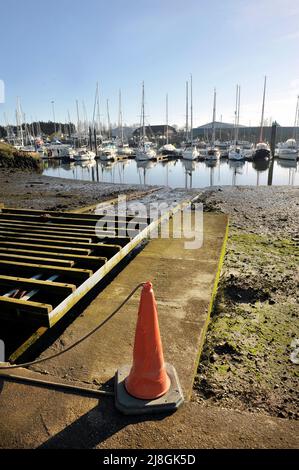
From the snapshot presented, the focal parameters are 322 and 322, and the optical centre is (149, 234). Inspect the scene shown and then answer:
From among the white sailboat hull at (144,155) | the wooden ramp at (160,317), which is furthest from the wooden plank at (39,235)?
the white sailboat hull at (144,155)

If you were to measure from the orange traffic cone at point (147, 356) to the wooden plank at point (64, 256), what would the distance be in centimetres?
223

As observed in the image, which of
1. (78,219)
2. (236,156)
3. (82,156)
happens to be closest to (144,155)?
(82,156)

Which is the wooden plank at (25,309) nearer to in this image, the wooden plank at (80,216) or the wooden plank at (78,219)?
the wooden plank at (78,219)

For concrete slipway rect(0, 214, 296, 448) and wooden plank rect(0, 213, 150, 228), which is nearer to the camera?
concrete slipway rect(0, 214, 296, 448)

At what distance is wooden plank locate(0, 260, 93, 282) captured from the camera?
4.16 metres

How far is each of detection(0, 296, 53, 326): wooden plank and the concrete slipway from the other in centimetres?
29

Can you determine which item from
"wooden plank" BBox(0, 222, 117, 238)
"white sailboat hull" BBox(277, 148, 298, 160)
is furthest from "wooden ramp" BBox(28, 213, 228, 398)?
"white sailboat hull" BBox(277, 148, 298, 160)

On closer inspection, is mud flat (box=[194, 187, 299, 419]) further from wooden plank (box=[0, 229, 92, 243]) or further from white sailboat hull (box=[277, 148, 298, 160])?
white sailboat hull (box=[277, 148, 298, 160])

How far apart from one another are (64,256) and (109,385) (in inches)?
103

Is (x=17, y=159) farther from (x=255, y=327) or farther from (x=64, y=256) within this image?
(x=255, y=327)

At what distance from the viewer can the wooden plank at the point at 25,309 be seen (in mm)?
3238

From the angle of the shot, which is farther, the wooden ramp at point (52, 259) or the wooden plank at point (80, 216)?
the wooden plank at point (80, 216)

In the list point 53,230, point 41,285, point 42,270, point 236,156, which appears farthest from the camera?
point 236,156

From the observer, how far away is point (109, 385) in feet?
8.26
